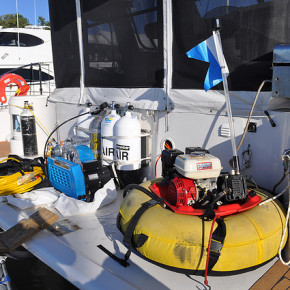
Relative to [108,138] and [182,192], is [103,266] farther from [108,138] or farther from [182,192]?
[108,138]

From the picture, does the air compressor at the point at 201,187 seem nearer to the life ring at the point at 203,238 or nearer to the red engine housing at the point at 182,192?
the red engine housing at the point at 182,192

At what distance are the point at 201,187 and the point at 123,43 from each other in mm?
2051

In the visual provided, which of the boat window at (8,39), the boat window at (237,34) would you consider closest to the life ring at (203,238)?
the boat window at (237,34)

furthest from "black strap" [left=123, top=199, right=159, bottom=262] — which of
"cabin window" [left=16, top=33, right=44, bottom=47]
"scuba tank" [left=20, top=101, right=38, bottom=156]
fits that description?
"cabin window" [left=16, top=33, right=44, bottom=47]

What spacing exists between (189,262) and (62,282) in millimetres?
1601

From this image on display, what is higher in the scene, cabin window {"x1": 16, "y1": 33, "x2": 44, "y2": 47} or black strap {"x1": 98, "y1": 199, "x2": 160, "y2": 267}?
cabin window {"x1": 16, "y1": 33, "x2": 44, "y2": 47}

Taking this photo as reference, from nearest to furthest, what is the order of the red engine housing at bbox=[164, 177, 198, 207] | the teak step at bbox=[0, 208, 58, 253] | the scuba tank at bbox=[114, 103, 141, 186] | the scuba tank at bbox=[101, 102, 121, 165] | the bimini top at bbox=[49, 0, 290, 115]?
the red engine housing at bbox=[164, 177, 198, 207] < the teak step at bbox=[0, 208, 58, 253] < the bimini top at bbox=[49, 0, 290, 115] < the scuba tank at bbox=[114, 103, 141, 186] < the scuba tank at bbox=[101, 102, 121, 165]

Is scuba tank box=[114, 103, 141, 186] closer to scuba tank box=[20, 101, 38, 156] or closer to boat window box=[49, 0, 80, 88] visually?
boat window box=[49, 0, 80, 88]

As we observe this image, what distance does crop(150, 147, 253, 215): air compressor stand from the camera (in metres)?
2.23

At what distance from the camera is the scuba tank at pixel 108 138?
3.48 metres

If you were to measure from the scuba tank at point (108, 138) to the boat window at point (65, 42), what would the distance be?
3.72 ft

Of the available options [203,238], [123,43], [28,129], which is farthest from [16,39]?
[203,238]

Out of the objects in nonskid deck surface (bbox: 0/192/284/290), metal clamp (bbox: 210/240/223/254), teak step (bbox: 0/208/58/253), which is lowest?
nonskid deck surface (bbox: 0/192/284/290)

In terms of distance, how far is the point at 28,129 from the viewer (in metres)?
4.78
